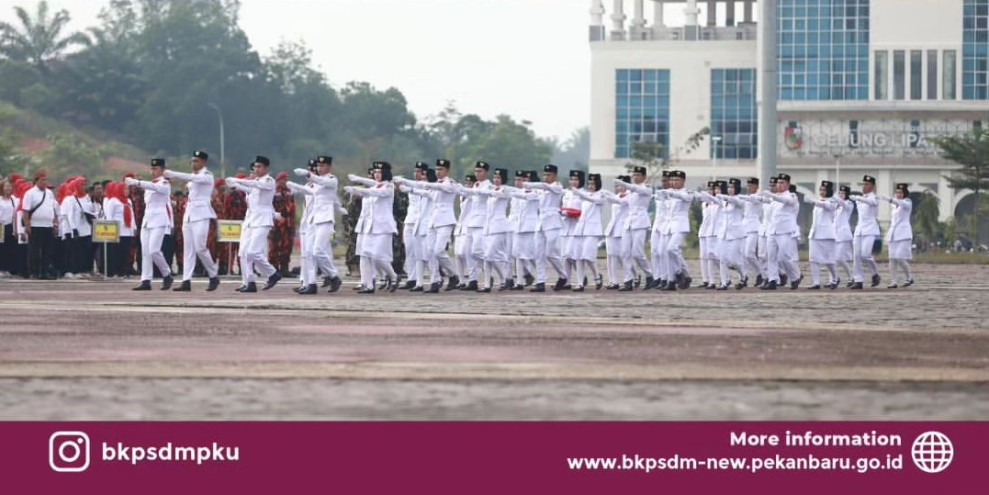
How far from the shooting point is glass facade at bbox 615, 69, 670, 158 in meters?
99.2

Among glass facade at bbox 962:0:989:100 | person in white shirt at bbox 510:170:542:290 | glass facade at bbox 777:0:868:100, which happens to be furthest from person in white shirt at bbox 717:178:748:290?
glass facade at bbox 962:0:989:100

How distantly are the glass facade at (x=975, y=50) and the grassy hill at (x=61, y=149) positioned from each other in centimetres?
3635

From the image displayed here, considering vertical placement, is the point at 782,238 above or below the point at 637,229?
below

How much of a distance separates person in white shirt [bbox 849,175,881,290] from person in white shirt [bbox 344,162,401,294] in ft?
25.9

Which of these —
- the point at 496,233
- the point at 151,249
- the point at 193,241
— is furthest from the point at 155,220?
the point at 496,233

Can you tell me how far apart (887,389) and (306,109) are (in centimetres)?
11702

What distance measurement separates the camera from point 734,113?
327 ft

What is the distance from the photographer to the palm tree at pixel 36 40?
120 m

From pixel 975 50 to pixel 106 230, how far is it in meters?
64.1

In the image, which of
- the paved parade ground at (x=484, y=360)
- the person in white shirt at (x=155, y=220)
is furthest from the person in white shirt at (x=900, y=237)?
the person in white shirt at (x=155, y=220)

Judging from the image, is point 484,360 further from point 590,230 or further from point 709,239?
point 709,239

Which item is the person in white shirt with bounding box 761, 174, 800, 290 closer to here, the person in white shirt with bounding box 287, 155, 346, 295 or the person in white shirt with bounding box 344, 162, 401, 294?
the person in white shirt with bounding box 344, 162, 401, 294

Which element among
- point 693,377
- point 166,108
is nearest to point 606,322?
point 693,377

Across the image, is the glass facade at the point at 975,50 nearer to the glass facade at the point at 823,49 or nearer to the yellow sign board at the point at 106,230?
the glass facade at the point at 823,49
